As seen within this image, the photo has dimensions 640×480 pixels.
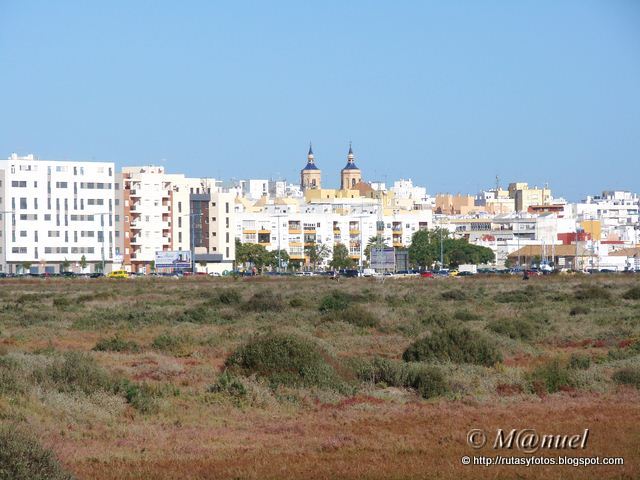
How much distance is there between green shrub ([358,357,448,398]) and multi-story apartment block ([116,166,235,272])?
10688 cm

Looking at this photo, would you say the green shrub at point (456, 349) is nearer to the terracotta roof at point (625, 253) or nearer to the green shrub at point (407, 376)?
the green shrub at point (407, 376)

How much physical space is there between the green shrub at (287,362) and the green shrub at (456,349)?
3.45 meters

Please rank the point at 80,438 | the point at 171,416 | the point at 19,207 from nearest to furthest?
the point at 80,438, the point at 171,416, the point at 19,207

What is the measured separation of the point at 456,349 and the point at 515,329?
8.57m

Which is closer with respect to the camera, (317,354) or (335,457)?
(335,457)

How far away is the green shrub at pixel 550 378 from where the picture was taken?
75.4ft

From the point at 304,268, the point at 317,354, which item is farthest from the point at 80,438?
the point at 304,268

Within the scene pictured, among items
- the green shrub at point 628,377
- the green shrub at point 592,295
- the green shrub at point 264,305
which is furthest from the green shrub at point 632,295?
the green shrub at point 628,377

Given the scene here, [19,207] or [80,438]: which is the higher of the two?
[19,207]

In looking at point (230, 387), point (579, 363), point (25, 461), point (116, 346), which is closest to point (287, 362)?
point (230, 387)

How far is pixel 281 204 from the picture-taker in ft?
619

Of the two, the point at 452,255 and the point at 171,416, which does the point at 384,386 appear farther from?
the point at 452,255

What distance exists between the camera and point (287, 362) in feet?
77.0

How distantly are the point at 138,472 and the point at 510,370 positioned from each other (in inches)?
447
